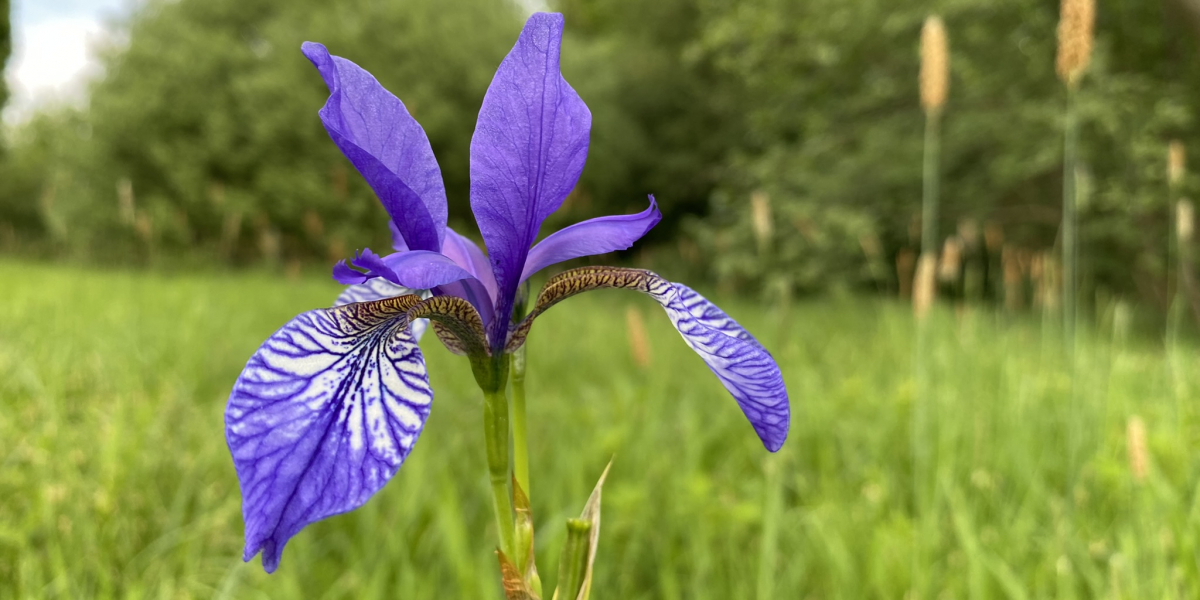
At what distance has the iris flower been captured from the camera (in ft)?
1.66

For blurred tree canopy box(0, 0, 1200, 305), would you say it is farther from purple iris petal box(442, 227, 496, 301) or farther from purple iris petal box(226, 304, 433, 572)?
purple iris petal box(226, 304, 433, 572)

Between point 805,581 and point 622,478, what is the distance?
70cm

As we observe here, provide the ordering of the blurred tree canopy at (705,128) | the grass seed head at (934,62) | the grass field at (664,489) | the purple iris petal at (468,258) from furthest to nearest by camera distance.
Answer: the blurred tree canopy at (705,128) → the grass seed head at (934,62) → the grass field at (664,489) → the purple iris petal at (468,258)

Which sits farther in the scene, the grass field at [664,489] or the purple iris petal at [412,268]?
the grass field at [664,489]

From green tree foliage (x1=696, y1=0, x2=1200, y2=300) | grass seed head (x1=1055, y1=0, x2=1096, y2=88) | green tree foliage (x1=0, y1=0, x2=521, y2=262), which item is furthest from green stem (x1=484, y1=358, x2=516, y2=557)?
green tree foliage (x1=0, y1=0, x2=521, y2=262)

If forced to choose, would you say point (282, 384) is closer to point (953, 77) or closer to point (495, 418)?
point (495, 418)

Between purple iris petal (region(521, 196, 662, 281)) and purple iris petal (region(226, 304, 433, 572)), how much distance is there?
0.16 metres

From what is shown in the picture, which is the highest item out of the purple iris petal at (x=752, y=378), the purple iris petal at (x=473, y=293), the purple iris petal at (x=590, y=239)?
the purple iris petal at (x=590, y=239)

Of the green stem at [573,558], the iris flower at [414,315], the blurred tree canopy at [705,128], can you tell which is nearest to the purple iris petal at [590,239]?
the iris flower at [414,315]

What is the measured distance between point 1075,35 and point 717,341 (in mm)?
1449

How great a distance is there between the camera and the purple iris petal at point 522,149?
0.57 meters

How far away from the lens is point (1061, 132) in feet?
20.8

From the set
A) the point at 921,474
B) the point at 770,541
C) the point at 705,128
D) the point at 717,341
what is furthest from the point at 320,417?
the point at 705,128

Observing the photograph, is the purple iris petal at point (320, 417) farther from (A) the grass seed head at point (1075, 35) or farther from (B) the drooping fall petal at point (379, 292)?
(A) the grass seed head at point (1075, 35)
